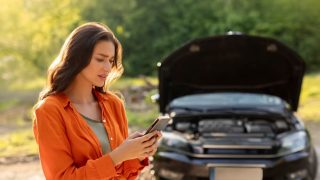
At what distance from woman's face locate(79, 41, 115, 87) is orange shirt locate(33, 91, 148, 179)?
0.14 metres

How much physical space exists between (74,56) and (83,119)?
267 millimetres

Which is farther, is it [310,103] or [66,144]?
[310,103]

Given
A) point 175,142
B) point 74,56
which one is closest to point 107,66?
point 74,56

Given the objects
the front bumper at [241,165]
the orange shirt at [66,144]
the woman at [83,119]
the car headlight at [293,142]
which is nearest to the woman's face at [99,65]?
the woman at [83,119]

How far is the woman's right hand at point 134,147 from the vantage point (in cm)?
195

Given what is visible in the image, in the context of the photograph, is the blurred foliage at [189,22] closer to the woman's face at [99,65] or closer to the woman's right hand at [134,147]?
the woman's face at [99,65]

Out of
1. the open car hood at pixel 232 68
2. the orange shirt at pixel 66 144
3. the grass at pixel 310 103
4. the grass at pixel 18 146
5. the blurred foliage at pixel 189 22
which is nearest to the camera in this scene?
the orange shirt at pixel 66 144

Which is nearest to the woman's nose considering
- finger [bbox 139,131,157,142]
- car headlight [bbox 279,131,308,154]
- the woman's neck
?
the woman's neck

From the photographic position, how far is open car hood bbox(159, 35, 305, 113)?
5.50 meters

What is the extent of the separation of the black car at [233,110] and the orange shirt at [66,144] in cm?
293

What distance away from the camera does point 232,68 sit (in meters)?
6.12

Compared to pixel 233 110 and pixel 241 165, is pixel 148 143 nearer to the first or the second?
pixel 241 165

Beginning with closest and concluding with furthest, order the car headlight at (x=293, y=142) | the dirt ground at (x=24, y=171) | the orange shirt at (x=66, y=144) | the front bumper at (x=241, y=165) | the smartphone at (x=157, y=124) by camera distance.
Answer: the orange shirt at (x=66, y=144) → the smartphone at (x=157, y=124) → the front bumper at (x=241, y=165) → the car headlight at (x=293, y=142) → the dirt ground at (x=24, y=171)

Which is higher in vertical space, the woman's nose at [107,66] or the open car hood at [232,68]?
the woman's nose at [107,66]
